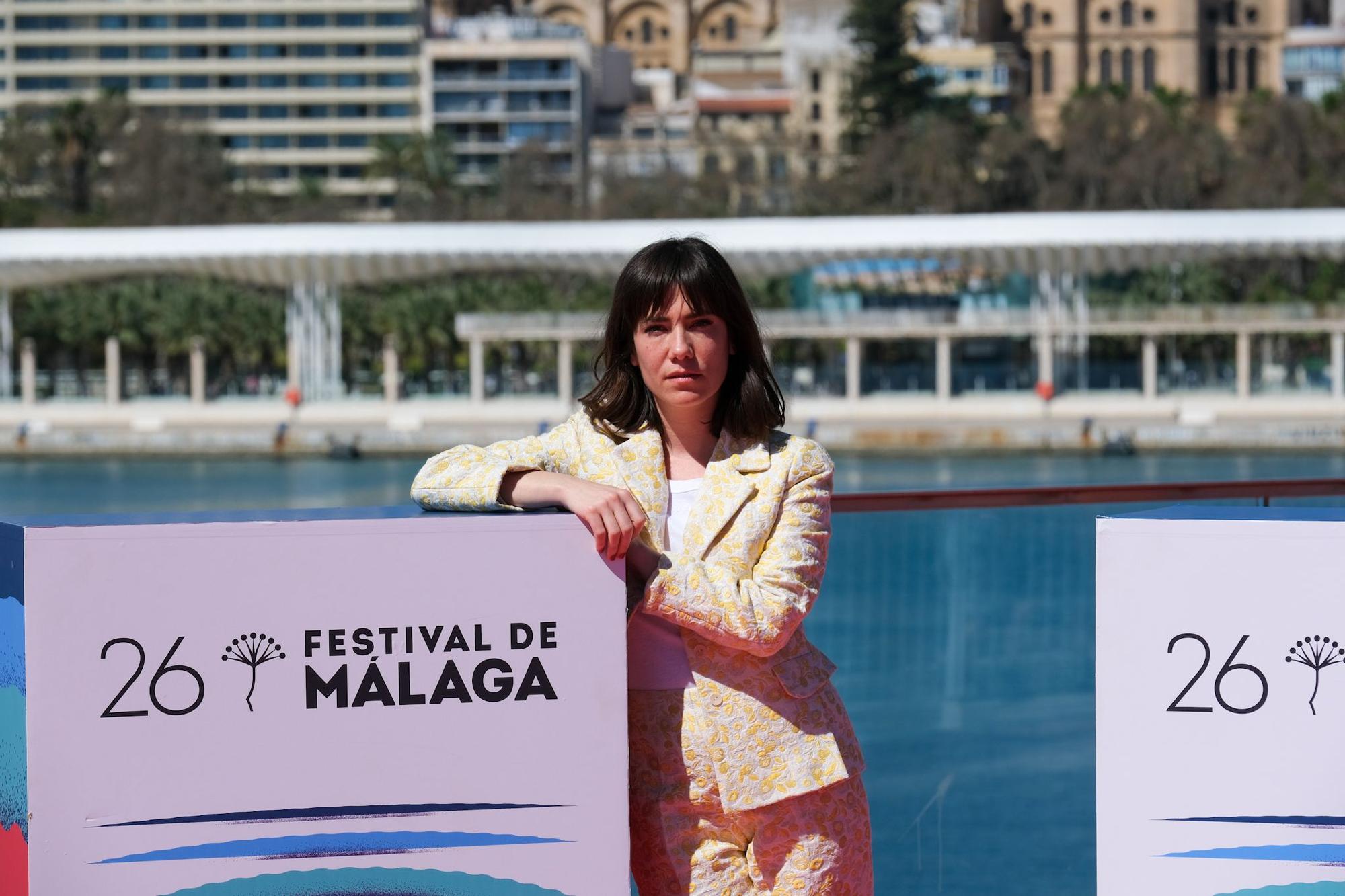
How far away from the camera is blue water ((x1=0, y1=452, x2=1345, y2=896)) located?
3.81 metres

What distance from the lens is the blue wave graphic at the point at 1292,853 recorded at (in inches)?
93.4

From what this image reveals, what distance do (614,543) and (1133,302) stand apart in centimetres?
3985

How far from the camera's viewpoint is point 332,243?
35.4 meters

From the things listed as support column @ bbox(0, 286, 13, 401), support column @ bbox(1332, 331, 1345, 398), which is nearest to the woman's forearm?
support column @ bbox(1332, 331, 1345, 398)

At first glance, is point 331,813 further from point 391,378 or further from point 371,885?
point 391,378

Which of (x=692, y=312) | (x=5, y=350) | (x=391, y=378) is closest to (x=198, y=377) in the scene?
(x=391, y=378)

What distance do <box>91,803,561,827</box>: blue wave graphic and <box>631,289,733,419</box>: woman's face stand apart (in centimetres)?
55

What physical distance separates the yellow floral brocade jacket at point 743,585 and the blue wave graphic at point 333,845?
0.85 feet

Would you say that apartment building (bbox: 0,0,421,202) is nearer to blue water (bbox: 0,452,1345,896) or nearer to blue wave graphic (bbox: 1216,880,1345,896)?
blue water (bbox: 0,452,1345,896)

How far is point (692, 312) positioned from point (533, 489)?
334 mm

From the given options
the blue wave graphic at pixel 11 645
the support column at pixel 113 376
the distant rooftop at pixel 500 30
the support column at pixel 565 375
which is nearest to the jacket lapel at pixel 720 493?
the blue wave graphic at pixel 11 645

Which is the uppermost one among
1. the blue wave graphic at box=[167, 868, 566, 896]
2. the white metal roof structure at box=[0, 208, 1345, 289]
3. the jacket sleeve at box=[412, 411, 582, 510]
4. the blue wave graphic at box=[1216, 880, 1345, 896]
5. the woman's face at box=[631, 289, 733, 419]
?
the white metal roof structure at box=[0, 208, 1345, 289]

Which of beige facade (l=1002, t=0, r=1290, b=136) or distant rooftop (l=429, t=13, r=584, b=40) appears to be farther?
beige facade (l=1002, t=0, r=1290, b=136)

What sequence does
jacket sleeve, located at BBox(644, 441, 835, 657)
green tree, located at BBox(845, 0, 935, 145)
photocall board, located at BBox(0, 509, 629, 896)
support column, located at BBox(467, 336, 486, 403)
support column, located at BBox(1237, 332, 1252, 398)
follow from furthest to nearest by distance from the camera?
green tree, located at BBox(845, 0, 935, 145) < support column, located at BBox(467, 336, 486, 403) < support column, located at BBox(1237, 332, 1252, 398) < jacket sleeve, located at BBox(644, 441, 835, 657) < photocall board, located at BBox(0, 509, 629, 896)
